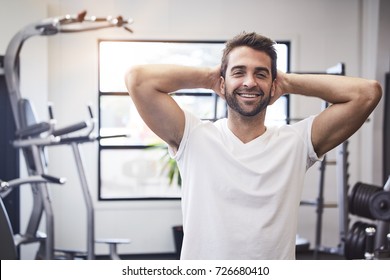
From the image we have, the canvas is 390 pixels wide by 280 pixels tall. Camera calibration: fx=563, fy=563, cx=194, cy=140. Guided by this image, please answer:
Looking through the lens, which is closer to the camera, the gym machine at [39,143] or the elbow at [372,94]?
the elbow at [372,94]

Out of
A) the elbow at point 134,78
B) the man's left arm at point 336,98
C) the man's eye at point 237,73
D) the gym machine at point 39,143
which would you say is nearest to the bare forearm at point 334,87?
the man's left arm at point 336,98

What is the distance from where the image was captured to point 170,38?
2.11 meters

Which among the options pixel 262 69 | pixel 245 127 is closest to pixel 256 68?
pixel 262 69

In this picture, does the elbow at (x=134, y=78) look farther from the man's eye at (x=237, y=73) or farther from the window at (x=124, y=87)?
the window at (x=124, y=87)

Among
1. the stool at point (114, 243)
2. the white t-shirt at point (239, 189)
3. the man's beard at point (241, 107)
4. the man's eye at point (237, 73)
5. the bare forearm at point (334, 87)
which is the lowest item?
the stool at point (114, 243)

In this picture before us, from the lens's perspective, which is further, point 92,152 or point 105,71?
point 92,152

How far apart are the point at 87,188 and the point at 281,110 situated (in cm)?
106

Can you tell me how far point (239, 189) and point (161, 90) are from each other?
301 millimetres

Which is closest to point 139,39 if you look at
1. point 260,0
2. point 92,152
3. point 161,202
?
point 260,0

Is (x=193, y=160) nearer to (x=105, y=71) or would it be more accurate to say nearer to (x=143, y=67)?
(x=143, y=67)

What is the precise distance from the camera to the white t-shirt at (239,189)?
1348 millimetres

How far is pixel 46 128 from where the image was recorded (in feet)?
8.86

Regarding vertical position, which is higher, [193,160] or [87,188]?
[193,160]

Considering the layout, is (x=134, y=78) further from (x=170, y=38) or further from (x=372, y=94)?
(x=170, y=38)
